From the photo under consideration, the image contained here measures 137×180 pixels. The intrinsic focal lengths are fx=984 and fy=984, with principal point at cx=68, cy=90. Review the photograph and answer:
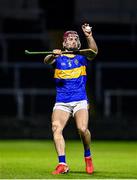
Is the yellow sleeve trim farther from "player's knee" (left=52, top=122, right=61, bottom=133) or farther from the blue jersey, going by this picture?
"player's knee" (left=52, top=122, right=61, bottom=133)

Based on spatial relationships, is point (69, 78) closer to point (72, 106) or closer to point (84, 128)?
point (72, 106)

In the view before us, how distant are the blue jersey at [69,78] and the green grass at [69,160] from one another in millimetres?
1136

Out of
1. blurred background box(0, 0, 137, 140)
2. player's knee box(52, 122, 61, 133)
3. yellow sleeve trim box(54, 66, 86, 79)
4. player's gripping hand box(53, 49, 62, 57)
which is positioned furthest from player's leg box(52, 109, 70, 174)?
blurred background box(0, 0, 137, 140)

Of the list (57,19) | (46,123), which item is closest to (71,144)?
(46,123)

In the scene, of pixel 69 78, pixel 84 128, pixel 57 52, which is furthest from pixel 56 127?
pixel 57 52

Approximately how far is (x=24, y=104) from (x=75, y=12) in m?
7.05

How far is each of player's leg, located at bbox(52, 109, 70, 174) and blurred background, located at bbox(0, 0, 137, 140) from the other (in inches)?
430

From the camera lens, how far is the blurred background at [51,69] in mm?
25797

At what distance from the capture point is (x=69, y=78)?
1455cm

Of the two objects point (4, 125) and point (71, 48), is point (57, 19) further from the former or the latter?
point (71, 48)

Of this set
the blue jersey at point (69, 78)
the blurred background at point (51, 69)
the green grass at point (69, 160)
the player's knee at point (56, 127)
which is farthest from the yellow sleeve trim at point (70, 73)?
the blurred background at point (51, 69)

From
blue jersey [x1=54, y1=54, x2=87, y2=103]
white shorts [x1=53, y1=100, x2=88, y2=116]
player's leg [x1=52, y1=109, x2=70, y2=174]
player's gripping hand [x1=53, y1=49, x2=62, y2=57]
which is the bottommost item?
player's leg [x1=52, y1=109, x2=70, y2=174]

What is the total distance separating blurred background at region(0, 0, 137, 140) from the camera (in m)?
25.8

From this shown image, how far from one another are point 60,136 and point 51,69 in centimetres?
1515
